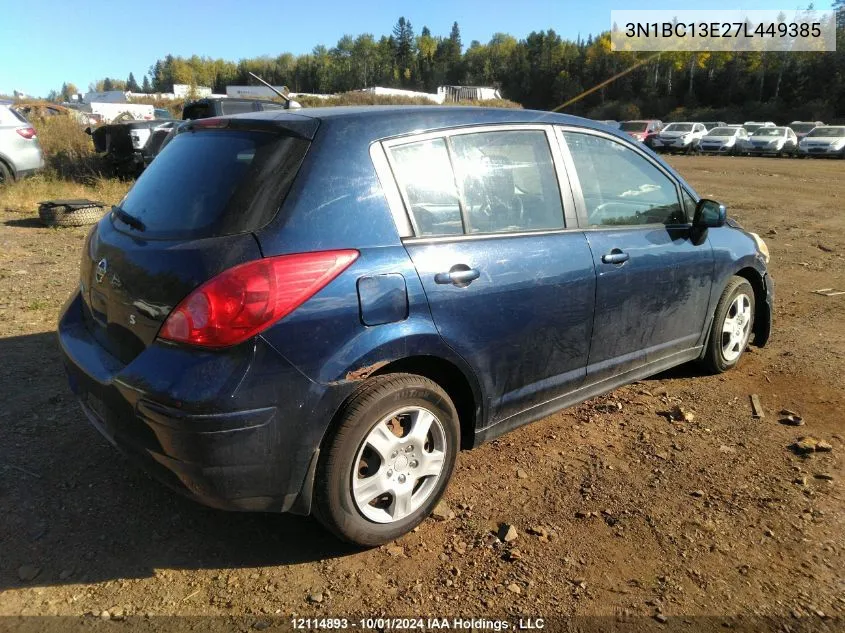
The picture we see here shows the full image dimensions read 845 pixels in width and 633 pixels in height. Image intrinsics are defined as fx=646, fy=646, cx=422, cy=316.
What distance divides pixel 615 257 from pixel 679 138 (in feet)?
111

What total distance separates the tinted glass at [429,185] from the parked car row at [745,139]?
94.8 feet

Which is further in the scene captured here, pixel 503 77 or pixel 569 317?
pixel 503 77

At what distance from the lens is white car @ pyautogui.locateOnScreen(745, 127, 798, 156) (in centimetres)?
3158

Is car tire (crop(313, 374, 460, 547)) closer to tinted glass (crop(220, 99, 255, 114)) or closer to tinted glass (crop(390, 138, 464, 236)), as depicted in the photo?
tinted glass (crop(390, 138, 464, 236))

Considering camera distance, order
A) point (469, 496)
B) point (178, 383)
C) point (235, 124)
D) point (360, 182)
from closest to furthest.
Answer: point (178, 383)
point (360, 182)
point (235, 124)
point (469, 496)

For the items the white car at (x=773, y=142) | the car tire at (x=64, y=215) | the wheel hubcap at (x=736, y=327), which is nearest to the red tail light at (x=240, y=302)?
the wheel hubcap at (x=736, y=327)

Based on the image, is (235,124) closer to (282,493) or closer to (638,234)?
(282,493)

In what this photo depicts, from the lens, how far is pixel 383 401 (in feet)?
8.34

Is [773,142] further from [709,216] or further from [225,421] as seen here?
[225,421]

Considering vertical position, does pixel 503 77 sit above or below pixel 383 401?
above

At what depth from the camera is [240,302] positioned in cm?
227

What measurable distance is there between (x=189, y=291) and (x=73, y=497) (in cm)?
143

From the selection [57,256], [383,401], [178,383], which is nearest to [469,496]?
[383,401]

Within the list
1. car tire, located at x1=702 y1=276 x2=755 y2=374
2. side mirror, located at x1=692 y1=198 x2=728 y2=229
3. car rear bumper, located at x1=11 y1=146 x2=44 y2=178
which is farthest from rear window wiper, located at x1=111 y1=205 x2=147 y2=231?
car rear bumper, located at x1=11 y1=146 x2=44 y2=178
